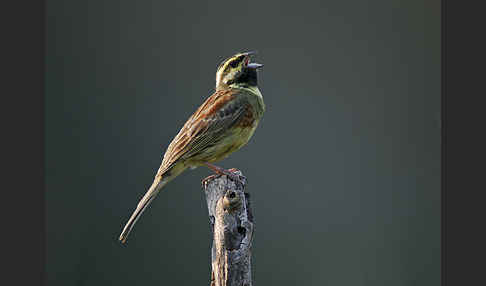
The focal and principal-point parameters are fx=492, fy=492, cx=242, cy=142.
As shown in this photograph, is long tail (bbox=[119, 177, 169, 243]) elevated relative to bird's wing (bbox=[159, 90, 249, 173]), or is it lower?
lower

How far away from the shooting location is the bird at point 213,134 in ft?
8.45

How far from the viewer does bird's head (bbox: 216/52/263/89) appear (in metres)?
2.74

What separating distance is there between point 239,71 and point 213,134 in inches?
16.4

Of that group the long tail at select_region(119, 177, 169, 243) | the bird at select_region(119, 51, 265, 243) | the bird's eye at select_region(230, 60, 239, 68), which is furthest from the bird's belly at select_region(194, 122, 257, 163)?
the bird's eye at select_region(230, 60, 239, 68)

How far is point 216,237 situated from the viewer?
2316 mm

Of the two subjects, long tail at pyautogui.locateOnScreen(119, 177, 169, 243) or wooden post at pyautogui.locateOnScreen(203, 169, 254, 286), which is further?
long tail at pyautogui.locateOnScreen(119, 177, 169, 243)

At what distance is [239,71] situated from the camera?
2758mm

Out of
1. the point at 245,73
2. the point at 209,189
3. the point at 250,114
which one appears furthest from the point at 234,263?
the point at 245,73

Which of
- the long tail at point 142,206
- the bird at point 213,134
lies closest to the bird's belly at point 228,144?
the bird at point 213,134

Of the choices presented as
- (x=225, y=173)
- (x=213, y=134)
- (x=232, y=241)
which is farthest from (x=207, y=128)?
(x=232, y=241)

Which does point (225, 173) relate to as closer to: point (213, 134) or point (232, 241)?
point (213, 134)

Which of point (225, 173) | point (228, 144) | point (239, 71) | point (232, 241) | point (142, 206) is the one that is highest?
point (239, 71)

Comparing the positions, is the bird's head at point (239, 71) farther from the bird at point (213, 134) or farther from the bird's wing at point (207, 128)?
the bird's wing at point (207, 128)

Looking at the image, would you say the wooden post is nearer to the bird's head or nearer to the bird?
the bird
